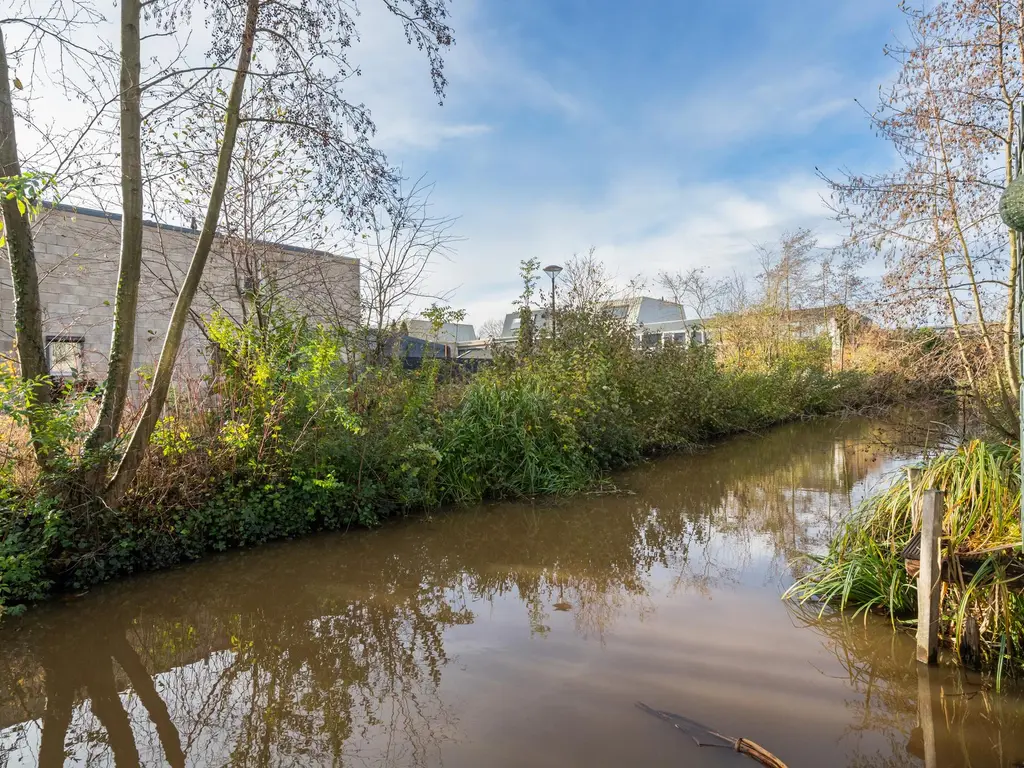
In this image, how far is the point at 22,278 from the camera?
477cm

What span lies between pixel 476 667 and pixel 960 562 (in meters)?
2.87

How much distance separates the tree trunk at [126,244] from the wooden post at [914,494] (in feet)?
20.0

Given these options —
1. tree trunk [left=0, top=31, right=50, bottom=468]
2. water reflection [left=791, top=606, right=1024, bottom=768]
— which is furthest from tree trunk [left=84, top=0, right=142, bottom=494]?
water reflection [left=791, top=606, right=1024, bottom=768]

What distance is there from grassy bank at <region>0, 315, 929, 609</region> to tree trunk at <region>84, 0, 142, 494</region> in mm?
210

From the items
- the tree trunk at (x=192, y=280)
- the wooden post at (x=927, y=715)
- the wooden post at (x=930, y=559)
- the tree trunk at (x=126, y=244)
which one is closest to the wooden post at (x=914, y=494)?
the wooden post at (x=930, y=559)

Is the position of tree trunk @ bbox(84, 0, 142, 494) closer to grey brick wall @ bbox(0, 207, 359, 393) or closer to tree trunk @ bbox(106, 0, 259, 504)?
tree trunk @ bbox(106, 0, 259, 504)

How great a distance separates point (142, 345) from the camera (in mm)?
11883

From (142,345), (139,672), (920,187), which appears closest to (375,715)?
(139,672)

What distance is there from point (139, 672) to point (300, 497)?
2691 millimetres

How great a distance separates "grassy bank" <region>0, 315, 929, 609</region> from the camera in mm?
4777

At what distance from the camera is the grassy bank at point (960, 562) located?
3260mm

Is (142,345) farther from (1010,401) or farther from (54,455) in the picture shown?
(1010,401)

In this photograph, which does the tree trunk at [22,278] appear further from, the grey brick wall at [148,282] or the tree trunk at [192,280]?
the grey brick wall at [148,282]

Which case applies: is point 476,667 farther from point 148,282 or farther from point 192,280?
point 148,282
